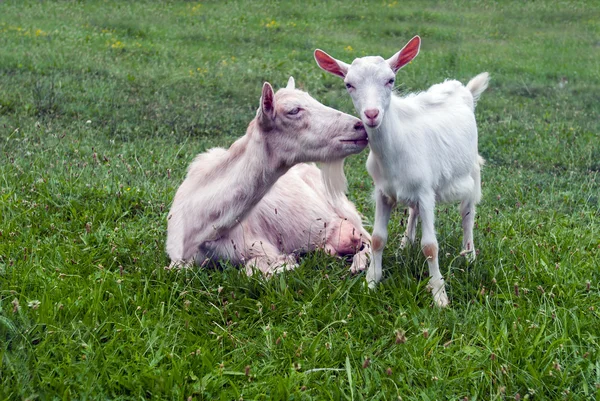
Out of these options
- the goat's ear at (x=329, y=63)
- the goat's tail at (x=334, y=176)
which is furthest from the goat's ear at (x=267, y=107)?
the goat's tail at (x=334, y=176)

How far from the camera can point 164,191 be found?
6.39 meters

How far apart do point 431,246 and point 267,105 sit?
55.5 inches

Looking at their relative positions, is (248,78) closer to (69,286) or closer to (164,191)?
(164,191)

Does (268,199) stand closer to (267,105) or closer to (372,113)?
(267,105)

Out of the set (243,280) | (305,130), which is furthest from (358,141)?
(243,280)

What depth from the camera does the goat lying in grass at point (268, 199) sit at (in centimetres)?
455

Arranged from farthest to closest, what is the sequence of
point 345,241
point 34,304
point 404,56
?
1. point 345,241
2. point 404,56
3. point 34,304

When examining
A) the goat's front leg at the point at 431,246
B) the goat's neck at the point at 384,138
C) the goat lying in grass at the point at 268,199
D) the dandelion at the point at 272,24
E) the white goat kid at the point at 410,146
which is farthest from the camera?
the dandelion at the point at 272,24

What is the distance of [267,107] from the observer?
4523 mm

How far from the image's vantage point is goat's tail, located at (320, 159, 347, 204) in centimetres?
476

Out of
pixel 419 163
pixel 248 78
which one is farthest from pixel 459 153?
Result: pixel 248 78

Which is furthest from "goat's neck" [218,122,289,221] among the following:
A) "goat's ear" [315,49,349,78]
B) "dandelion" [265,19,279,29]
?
"dandelion" [265,19,279,29]

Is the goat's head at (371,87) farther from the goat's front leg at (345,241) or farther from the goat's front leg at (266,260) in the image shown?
the goat's front leg at (345,241)

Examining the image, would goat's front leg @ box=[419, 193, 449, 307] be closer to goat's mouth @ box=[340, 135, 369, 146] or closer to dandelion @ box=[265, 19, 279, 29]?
goat's mouth @ box=[340, 135, 369, 146]
